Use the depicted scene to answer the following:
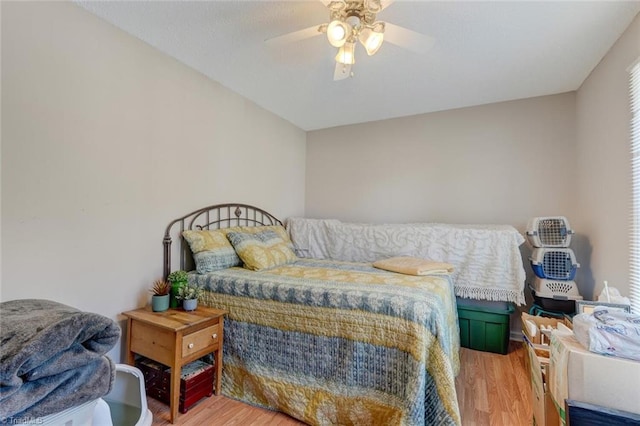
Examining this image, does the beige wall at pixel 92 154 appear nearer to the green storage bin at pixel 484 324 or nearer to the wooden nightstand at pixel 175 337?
the wooden nightstand at pixel 175 337

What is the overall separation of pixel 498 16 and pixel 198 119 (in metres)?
2.26

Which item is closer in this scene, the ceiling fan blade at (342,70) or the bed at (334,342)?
the bed at (334,342)

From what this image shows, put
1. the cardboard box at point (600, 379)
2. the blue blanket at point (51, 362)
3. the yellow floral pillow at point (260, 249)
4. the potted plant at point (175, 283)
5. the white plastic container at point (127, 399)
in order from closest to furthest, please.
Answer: the blue blanket at point (51, 362)
the cardboard box at point (600, 379)
the white plastic container at point (127, 399)
the potted plant at point (175, 283)
the yellow floral pillow at point (260, 249)

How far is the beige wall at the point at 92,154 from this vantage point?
1.48 m

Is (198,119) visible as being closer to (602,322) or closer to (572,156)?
(602,322)

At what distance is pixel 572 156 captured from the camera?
111 inches

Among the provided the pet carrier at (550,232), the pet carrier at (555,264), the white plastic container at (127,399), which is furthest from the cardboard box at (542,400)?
the white plastic container at (127,399)

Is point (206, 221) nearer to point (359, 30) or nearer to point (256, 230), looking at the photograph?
point (256, 230)

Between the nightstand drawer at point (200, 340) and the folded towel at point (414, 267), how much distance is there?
140cm

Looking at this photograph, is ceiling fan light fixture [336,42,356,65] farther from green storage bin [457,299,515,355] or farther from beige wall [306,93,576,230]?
green storage bin [457,299,515,355]

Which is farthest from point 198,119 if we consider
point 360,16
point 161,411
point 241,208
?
point 161,411

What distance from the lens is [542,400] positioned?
132cm

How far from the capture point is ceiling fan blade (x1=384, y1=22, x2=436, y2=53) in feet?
4.96

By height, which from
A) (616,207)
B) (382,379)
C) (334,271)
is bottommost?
(382,379)
